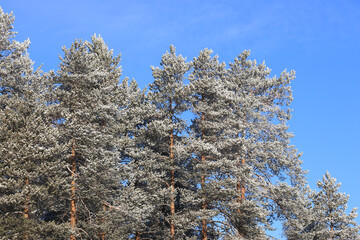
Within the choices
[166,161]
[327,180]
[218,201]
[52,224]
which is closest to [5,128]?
[52,224]

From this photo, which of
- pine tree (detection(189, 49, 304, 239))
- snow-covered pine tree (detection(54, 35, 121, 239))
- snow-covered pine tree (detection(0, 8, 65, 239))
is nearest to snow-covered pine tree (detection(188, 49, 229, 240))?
pine tree (detection(189, 49, 304, 239))

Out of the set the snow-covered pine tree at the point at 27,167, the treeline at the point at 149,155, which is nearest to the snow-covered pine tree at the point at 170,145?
the treeline at the point at 149,155

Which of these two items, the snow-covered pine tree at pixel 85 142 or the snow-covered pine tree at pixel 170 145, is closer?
the snow-covered pine tree at pixel 85 142

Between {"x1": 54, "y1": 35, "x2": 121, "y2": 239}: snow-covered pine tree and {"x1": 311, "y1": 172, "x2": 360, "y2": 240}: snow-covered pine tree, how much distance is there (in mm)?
14994

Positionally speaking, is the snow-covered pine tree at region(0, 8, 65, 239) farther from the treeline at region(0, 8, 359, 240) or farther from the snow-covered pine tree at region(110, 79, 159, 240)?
the snow-covered pine tree at region(110, 79, 159, 240)

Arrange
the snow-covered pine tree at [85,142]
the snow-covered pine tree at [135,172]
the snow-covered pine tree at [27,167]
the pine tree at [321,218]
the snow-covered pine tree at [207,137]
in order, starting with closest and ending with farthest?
the snow-covered pine tree at [27,167]
the snow-covered pine tree at [85,142]
the snow-covered pine tree at [135,172]
the snow-covered pine tree at [207,137]
the pine tree at [321,218]

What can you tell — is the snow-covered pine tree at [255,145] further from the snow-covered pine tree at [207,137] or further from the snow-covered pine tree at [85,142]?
the snow-covered pine tree at [85,142]

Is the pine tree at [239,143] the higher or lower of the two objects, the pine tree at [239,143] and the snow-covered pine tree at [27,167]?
the higher

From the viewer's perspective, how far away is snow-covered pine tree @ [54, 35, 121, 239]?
23469 mm

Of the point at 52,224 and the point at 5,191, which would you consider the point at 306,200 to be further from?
the point at 5,191

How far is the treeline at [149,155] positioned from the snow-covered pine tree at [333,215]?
8cm

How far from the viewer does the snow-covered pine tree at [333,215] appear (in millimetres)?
30547

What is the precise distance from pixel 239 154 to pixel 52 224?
14.0 metres

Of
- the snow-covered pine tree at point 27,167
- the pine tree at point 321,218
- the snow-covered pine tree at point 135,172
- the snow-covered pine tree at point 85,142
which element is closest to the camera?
the snow-covered pine tree at point 27,167
